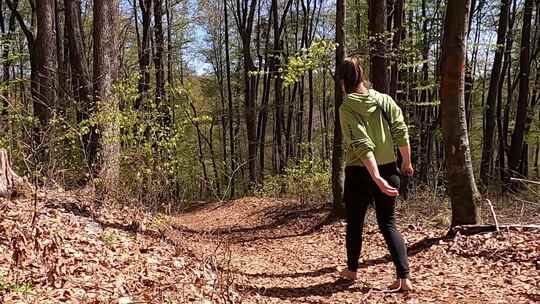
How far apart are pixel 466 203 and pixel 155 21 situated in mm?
16688

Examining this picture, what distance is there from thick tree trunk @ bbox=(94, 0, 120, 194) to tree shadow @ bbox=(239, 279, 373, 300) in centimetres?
331

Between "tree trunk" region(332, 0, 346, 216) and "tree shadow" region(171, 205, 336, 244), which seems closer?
"tree trunk" region(332, 0, 346, 216)

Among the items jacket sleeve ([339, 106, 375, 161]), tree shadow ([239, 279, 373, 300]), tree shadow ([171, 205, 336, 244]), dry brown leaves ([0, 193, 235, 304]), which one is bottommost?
tree shadow ([171, 205, 336, 244])

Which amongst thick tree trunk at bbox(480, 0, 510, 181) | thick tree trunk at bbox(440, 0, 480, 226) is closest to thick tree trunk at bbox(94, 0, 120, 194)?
thick tree trunk at bbox(440, 0, 480, 226)

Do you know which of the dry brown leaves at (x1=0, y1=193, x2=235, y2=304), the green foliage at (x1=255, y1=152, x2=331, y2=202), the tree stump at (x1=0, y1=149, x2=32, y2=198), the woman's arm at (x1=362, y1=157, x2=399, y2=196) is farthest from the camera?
the green foliage at (x1=255, y1=152, x2=331, y2=202)

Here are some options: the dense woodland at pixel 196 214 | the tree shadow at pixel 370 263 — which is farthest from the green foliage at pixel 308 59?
the tree shadow at pixel 370 263

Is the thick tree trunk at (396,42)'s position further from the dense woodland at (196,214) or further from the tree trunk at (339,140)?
the tree trunk at (339,140)

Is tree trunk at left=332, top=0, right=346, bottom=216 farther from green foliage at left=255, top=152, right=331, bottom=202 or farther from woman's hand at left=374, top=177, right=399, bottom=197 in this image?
woman's hand at left=374, top=177, right=399, bottom=197

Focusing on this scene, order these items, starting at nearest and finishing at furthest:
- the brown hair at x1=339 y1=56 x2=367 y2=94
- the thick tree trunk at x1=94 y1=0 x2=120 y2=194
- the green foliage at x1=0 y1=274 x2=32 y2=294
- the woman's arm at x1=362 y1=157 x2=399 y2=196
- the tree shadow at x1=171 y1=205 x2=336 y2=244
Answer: the green foliage at x1=0 y1=274 x2=32 y2=294 < the woman's arm at x1=362 y1=157 x2=399 y2=196 < the brown hair at x1=339 y1=56 x2=367 y2=94 < the thick tree trunk at x1=94 y1=0 x2=120 y2=194 < the tree shadow at x1=171 y1=205 x2=336 y2=244

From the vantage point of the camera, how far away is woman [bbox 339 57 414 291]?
384cm

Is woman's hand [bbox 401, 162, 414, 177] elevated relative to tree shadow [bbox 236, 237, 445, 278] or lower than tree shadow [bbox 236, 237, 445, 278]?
elevated

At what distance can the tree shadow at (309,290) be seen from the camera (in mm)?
4146

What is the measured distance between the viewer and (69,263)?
3.66 metres

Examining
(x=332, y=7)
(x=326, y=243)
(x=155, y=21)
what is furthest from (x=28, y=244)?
(x=332, y=7)
